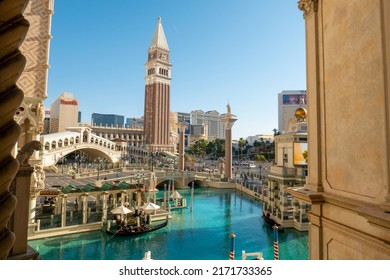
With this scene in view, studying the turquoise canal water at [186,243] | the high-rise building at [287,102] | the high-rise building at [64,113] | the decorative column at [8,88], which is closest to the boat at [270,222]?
the turquoise canal water at [186,243]

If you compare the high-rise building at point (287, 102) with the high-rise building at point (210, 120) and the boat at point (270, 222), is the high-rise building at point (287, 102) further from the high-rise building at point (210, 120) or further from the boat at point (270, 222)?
the boat at point (270, 222)

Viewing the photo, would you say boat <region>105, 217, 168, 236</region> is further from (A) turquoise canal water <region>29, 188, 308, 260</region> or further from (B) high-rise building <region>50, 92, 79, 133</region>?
(B) high-rise building <region>50, 92, 79, 133</region>

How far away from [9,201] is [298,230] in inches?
821

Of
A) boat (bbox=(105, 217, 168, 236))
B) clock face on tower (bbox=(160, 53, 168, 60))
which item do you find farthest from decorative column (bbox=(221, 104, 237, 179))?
clock face on tower (bbox=(160, 53, 168, 60))

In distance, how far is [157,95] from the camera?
82.4 metres

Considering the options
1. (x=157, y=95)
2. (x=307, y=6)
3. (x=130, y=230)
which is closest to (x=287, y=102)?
(x=157, y=95)

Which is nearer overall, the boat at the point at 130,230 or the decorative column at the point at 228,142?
the boat at the point at 130,230

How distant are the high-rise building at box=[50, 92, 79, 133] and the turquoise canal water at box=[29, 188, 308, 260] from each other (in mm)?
62369

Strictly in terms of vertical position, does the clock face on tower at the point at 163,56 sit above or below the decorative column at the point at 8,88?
above

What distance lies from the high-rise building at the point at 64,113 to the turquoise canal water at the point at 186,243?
62369 millimetres

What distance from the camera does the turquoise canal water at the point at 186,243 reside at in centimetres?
1520

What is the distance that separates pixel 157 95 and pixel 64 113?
2678 centimetres

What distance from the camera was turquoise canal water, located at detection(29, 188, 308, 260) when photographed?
15.2m
